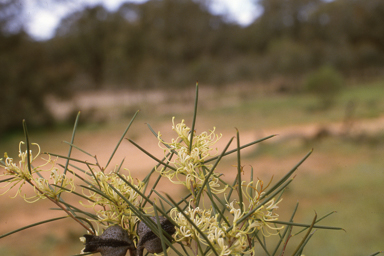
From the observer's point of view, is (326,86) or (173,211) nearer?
(173,211)

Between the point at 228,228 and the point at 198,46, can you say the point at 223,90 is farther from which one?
the point at 228,228

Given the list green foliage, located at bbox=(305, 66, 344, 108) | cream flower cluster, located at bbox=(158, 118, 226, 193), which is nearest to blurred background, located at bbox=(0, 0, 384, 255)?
green foliage, located at bbox=(305, 66, 344, 108)

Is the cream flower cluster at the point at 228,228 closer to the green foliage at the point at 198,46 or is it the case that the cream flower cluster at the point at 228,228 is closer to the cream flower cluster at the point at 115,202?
the cream flower cluster at the point at 115,202

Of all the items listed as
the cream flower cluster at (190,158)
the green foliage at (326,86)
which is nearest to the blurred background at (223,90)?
the green foliage at (326,86)

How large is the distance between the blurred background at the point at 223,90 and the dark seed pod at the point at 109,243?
2181 mm

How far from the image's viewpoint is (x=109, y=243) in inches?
9.1

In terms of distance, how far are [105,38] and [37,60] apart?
365 cm

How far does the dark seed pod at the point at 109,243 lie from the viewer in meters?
0.23

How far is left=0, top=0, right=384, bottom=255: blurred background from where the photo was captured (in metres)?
3.05

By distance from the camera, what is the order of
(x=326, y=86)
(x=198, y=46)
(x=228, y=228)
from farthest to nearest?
(x=198, y=46) < (x=326, y=86) < (x=228, y=228)

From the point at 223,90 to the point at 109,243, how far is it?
1096cm

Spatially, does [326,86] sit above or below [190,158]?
above

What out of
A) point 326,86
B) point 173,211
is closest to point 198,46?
point 326,86

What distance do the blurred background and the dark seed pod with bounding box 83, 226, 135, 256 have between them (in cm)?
218
